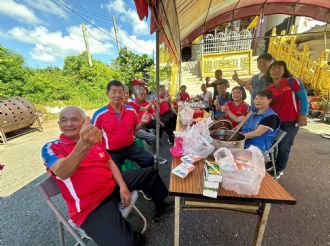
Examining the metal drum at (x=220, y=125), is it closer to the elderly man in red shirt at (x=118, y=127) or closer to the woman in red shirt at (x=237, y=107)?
the woman in red shirt at (x=237, y=107)

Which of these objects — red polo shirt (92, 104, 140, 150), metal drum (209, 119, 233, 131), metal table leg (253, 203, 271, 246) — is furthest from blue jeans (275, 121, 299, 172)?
red polo shirt (92, 104, 140, 150)

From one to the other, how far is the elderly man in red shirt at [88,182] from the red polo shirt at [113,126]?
2.10 feet

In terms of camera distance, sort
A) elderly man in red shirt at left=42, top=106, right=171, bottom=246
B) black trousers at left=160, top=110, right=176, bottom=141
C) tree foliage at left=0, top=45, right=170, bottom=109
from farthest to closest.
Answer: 1. tree foliage at left=0, top=45, right=170, bottom=109
2. black trousers at left=160, top=110, right=176, bottom=141
3. elderly man in red shirt at left=42, top=106, right=171, bottom=246

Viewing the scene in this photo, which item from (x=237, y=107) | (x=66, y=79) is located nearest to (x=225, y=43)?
(x=237, y=107)

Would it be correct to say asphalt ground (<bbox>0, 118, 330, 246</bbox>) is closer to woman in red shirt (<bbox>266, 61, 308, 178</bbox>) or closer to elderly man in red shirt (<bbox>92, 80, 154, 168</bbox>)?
elderly man in red shirt (<bbox>92, 80, 154, 168</bbox>)

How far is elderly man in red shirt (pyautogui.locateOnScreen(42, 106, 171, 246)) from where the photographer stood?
114 cm

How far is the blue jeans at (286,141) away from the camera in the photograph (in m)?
2.58

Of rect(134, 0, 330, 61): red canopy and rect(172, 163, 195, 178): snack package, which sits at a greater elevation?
rect(134, 0, 330, 61): red canopy

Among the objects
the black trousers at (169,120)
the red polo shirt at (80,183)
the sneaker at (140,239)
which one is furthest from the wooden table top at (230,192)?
the black trousers at (169,120)

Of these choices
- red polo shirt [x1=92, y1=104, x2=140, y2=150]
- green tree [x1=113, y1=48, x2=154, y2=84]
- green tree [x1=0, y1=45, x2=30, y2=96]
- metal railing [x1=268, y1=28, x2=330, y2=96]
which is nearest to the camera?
red polo shirt [x1=92, y1=104, x2=140, y2=150]

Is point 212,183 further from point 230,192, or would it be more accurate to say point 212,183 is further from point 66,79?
point 66,79

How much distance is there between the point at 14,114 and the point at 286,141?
6961 mm

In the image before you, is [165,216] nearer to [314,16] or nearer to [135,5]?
[135,5]

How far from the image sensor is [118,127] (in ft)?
7.52
